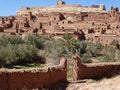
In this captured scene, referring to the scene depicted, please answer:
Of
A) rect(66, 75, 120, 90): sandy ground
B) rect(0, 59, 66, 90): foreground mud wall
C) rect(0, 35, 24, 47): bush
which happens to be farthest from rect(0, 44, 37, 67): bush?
rect(66, 75, 120, 90): sandy ground

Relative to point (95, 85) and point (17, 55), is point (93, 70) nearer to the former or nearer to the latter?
point (95, 85)

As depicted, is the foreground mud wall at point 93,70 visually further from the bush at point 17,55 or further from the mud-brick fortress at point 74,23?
the mud-brick fortress at point 74,23

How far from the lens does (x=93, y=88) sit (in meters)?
11.0

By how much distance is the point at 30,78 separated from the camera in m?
11.2

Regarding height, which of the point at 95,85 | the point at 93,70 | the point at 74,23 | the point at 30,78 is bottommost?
the point at 74,23

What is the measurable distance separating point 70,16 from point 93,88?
190ft

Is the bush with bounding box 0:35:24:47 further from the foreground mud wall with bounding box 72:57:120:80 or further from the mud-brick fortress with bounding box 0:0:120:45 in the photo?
the foreground mud wall with bounding box 72:57:120:80

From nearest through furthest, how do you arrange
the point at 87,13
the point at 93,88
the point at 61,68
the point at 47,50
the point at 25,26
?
the point at 93,88
the point at 61,68
the point at 47,50
the point at 25,26
the point at 87,13

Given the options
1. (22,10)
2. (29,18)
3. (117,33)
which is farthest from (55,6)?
(117,33)

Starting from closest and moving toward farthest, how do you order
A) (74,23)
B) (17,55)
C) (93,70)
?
(93,70) < (17,55) < (74,23)

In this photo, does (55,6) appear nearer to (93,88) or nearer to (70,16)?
(70,16)

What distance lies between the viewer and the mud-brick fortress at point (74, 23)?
2117 inches

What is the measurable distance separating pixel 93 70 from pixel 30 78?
3230 mm

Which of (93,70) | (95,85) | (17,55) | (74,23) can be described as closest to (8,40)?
(17,55)
